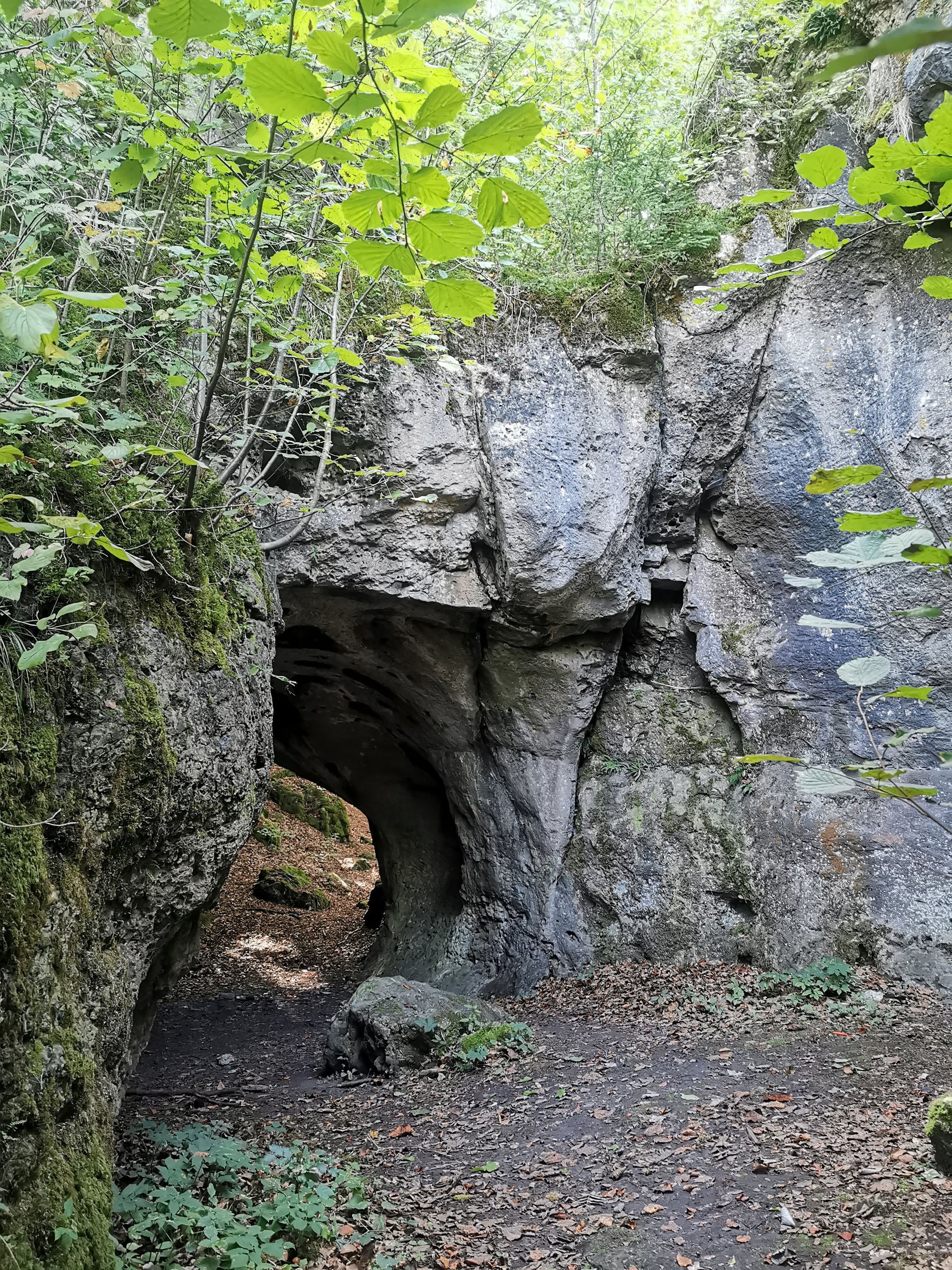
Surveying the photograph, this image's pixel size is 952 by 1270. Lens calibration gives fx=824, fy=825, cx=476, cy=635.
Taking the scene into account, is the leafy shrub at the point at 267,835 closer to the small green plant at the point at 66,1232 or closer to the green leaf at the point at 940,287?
the small green plant at the point at 66,1232

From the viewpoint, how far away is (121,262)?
443cm

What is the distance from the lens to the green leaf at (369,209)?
1265 mm

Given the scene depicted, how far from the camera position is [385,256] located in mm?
1346

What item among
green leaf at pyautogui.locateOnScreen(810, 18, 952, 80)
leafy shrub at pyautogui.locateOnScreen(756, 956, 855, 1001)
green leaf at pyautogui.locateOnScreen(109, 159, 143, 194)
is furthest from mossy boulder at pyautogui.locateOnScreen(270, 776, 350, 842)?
green leaf at pyautogui.locateOnScreen(810, 18, 952, 80)

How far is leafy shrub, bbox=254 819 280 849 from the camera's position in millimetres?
15547

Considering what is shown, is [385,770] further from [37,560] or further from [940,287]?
[940,287]

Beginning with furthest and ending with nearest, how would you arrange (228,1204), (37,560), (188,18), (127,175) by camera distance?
1. (228,1204)
2. (37,560)
3. (127,175)
4. (188,18)

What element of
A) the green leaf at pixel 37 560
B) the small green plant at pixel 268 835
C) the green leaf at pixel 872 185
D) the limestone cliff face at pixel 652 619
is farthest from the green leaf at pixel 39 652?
the small green plant at pixel 268 835

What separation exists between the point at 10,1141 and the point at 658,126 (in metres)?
9.75

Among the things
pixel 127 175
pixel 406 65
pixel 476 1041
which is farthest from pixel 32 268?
pixel 476 1041

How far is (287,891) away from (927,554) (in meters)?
13.4

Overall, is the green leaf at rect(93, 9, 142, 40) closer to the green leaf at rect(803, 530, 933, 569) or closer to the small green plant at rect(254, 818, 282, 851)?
the green leaf at rect(803, 530, 933, 569)

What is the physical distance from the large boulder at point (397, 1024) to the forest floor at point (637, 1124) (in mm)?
175

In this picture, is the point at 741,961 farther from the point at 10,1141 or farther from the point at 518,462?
the point at 10,1141
